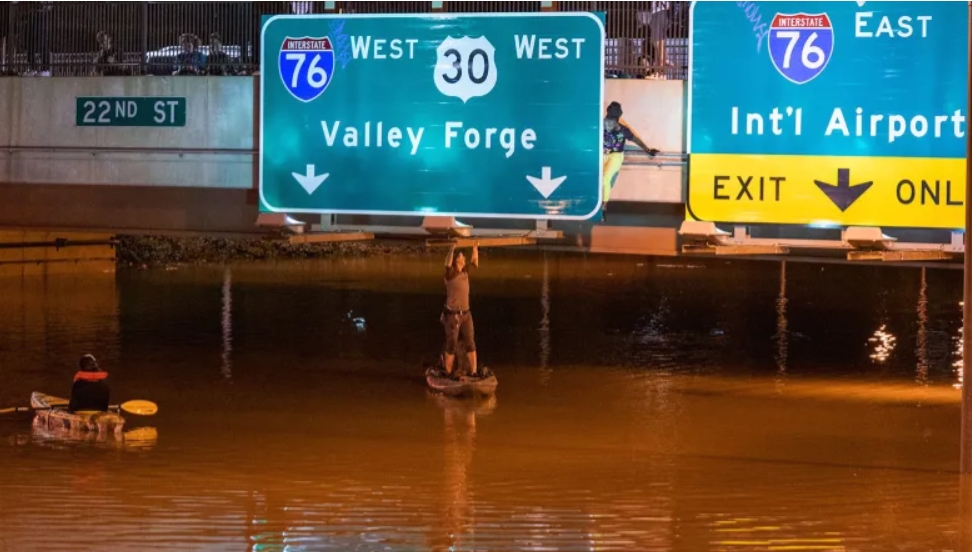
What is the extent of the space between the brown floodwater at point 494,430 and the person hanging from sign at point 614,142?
3.09 m

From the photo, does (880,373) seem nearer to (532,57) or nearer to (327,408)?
(327,408)

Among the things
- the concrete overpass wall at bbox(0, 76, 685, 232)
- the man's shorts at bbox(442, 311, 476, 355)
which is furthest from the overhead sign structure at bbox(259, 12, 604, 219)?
the man's shorts at bbox(442, 311, 476, 355)

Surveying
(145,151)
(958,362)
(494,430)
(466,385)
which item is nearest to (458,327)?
(466,385)

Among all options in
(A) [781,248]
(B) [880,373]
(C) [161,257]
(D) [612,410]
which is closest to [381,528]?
(A) [781,248]

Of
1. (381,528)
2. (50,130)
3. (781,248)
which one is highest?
(50,130)

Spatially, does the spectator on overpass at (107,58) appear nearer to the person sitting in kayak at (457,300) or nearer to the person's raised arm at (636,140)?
the person sitting in kayak at (457,300)

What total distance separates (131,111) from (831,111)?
7.69m

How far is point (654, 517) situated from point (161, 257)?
3691 centimetres

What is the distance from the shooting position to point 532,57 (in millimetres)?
13117

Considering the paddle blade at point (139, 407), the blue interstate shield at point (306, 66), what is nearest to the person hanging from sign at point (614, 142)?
the blue interstate shield at point (306, 66)

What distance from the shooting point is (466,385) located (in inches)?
834

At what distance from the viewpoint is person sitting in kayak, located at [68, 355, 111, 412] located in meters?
18.1

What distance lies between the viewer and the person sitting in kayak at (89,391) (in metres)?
18.1

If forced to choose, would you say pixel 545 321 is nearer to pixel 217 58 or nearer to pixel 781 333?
pixel 781 333
